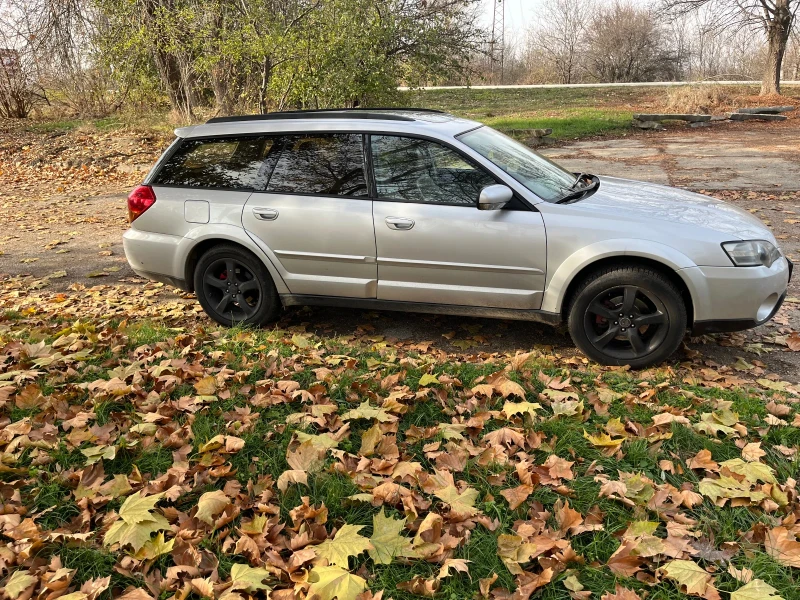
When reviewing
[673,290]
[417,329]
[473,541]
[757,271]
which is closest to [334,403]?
[473,541]

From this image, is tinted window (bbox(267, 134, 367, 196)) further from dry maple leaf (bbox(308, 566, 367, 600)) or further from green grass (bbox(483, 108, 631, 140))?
green grass (bbox(483, 108, 631, 140))

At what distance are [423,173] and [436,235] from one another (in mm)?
499

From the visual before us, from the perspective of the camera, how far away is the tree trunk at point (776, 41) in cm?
2525

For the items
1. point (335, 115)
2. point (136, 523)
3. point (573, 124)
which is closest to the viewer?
point (136, 523)

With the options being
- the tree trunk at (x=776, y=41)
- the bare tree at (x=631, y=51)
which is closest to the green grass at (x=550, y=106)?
the tree trunk at (x=776, y=41)

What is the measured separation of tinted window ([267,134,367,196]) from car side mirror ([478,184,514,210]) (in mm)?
965

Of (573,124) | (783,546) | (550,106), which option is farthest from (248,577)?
(550,106)

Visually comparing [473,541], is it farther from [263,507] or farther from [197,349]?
[197,349]

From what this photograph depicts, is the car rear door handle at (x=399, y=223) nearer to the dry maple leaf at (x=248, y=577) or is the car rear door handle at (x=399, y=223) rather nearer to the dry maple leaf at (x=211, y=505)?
the dry maple leaf at (x=211, y=505)

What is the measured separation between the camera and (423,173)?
5.00 metres

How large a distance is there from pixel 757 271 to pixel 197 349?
3.72 metres

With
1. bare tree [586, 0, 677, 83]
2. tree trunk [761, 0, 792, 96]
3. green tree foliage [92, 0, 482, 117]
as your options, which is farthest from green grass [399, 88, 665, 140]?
bare tree [586, 0, 677, 83]

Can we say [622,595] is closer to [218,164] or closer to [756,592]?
[756,592]

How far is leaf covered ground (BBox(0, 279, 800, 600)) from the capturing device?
252 cm
